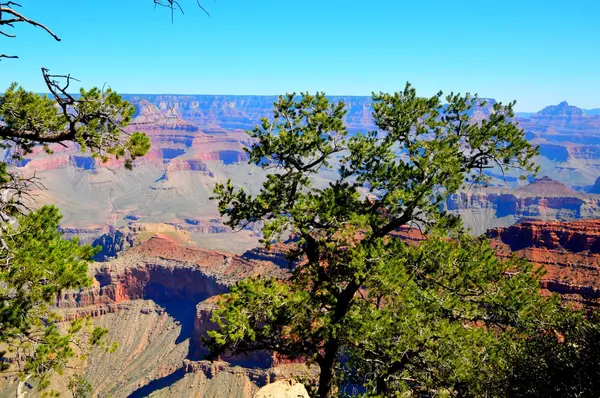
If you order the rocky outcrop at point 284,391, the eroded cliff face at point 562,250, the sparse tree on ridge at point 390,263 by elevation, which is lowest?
the eroded cliff face at point 562,250

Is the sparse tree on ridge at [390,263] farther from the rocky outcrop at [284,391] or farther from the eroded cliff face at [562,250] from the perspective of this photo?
the eroded cliff face at [562,250]

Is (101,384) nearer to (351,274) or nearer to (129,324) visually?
(129,324)

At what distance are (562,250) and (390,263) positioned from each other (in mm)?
78115

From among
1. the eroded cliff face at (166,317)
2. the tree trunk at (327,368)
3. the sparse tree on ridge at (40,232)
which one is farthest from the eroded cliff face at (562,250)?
the sparse tree on ridge at (40,232)

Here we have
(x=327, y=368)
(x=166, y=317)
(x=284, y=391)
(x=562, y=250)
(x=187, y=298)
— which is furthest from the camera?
(x=187, y=298)

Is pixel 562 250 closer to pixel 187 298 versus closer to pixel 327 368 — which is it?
pixel 327 368

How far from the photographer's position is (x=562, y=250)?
2958 inches

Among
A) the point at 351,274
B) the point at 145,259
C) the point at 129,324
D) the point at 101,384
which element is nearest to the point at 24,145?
the point at 351,274

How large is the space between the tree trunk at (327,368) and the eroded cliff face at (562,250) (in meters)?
55.1

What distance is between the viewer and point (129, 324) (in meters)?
100

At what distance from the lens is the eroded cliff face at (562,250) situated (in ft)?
207

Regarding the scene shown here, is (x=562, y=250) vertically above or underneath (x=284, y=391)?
underneath

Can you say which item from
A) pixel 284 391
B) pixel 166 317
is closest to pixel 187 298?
pixel 166 317

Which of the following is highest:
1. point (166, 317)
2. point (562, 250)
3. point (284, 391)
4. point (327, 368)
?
point (327, 368)
